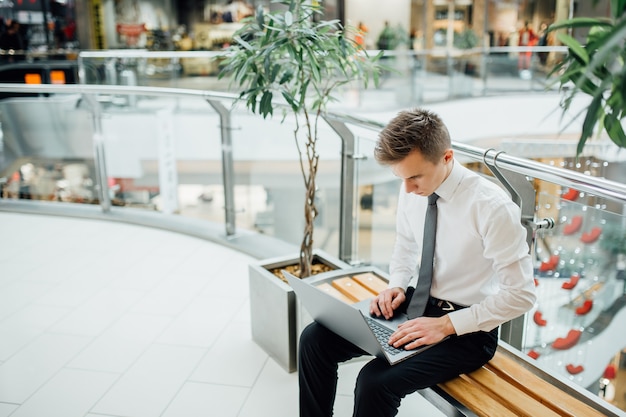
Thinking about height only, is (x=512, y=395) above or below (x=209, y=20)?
below

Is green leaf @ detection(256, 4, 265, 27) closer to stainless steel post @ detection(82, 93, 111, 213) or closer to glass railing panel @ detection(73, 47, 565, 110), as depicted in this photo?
stainless steel post @ detection(82, 93, 111, 213)

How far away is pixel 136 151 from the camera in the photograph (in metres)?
5.31

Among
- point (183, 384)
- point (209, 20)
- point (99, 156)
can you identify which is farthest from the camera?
point (209, 20)

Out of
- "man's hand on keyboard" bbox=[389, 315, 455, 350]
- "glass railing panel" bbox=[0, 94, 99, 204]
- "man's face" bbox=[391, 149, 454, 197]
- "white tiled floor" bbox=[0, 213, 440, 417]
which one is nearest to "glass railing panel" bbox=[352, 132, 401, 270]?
"white tiled floor" bbox=[0, 213, 440, 417]

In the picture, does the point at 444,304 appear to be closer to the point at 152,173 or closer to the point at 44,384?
the point at 44,384

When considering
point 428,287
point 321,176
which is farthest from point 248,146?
point 428,287

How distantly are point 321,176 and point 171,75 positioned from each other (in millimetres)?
6204

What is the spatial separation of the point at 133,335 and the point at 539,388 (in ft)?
6.59

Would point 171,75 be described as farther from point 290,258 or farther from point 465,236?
point 465,236

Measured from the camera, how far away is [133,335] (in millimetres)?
2887

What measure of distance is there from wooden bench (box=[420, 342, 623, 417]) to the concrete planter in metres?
0.82

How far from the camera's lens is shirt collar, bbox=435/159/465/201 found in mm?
1747

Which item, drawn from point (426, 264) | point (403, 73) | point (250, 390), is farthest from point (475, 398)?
point (403, 73)

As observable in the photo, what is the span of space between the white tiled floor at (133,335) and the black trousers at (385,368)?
0.40 meters
